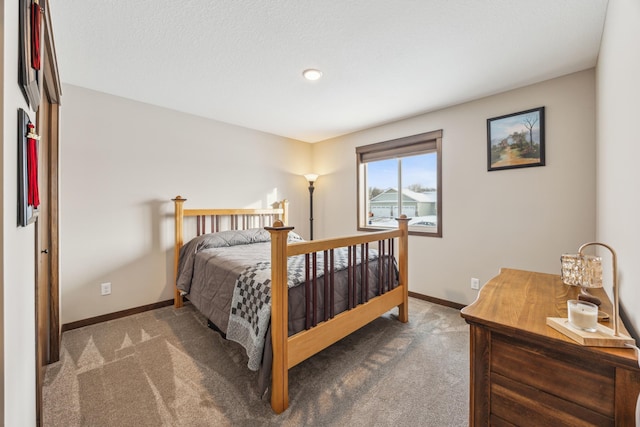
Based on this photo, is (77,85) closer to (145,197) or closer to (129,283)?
(145,197)

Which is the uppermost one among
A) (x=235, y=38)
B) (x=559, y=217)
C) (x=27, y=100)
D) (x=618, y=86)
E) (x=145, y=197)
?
(x=235, y=38)

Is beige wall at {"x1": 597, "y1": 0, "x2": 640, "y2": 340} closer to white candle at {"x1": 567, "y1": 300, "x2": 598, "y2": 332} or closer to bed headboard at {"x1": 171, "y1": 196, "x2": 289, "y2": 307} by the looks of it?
white candle at {"x1": 567, "y1": 300, "x2": 598, "y2": 332}

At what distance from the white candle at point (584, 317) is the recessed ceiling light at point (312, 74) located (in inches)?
87.6

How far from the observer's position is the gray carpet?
1483mm

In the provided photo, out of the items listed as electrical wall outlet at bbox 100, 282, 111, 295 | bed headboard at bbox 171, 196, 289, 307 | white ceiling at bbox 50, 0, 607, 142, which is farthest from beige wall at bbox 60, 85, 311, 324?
white ceiling at bbox 50, 0, 607, 142

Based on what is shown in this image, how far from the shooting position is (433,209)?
3281mm

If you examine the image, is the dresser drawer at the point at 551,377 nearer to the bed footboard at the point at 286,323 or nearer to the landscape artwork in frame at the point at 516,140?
the bed footboard at the point at 286,323

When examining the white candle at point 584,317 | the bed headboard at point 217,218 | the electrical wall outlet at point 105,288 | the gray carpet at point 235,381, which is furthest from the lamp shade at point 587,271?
the electrical wall outlet at point 105,288

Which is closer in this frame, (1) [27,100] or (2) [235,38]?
(1) [27,100]

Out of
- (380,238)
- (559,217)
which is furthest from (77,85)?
(559,217)

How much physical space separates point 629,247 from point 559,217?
1.54 m

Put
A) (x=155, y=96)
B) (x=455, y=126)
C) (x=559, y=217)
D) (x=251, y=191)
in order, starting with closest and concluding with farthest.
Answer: (x=559, y=217) → (x=155, y=96) → (x=455, y=126) → (x=251, y=191)

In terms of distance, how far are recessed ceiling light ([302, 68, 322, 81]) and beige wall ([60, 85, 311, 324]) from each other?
1697 millimetres

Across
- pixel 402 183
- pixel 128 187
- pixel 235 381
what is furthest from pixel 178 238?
pixel 402 183
